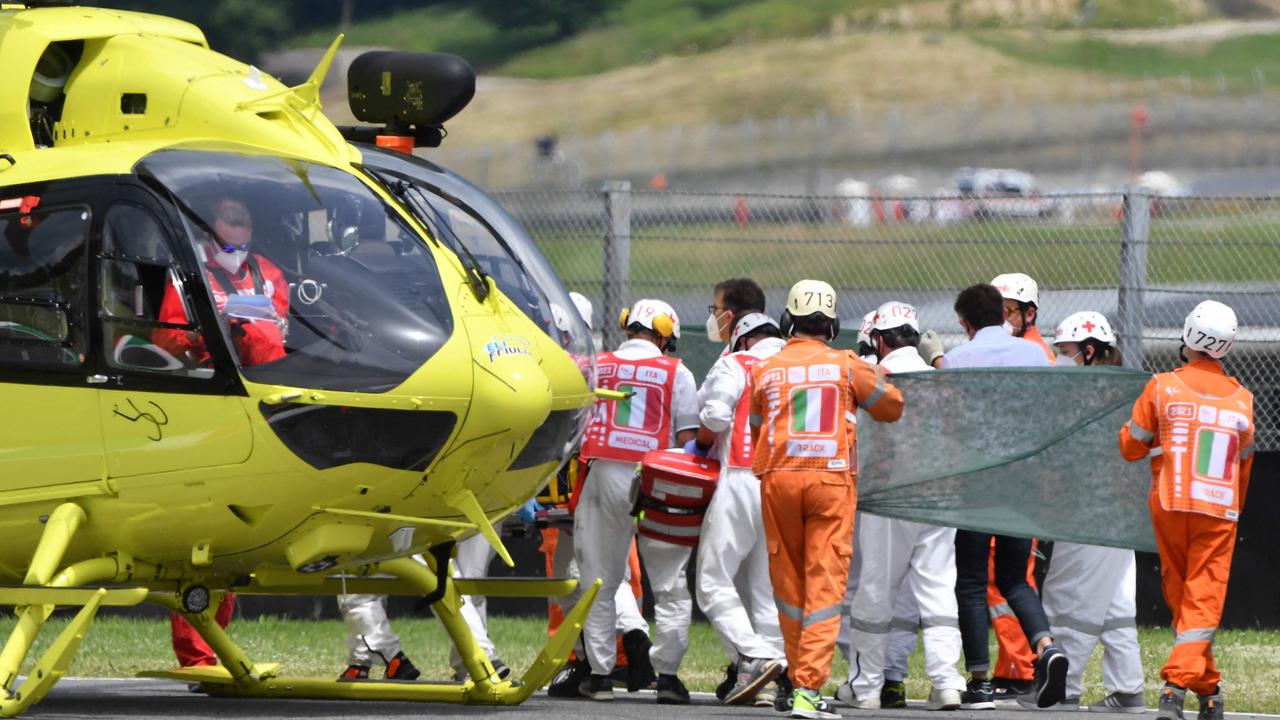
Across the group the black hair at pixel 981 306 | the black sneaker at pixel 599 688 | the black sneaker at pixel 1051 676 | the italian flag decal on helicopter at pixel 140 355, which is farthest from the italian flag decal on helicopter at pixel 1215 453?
the italian flag decal on helicopter at pixel 140 355

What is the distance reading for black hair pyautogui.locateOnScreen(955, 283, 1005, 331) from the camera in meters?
10.2

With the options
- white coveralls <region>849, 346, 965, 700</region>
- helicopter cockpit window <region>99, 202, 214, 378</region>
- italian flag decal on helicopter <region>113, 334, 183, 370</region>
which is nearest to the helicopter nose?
helicopter cockpit window <region>99, 202, 214, 378</region>

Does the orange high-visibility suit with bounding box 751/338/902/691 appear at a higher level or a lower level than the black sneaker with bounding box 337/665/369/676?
higher

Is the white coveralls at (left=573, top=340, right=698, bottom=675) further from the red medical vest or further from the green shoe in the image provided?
the green shoe

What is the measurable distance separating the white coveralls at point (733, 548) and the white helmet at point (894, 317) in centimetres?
52

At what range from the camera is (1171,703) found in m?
8.47

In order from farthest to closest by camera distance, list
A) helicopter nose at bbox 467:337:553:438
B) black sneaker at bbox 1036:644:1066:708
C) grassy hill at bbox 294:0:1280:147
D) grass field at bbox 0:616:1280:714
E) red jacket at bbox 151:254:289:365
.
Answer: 1. grassy hill at bbox 294:0:1280:147
2. grass field at bbox 0:616:1280:714
3. black sneaker at bbox 1036:644:1066:708
4. helicopter nose at bbox 467:337:553:438
5. red jacket at bbox 151:254:289:365

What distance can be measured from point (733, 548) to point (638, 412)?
0.80 meters

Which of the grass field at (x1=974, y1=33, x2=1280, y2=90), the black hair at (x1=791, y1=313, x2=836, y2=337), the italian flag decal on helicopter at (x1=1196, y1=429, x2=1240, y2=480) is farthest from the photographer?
the grass field at (x1=974, y1=33, x2=1280, y2=90)

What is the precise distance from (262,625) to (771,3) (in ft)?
142

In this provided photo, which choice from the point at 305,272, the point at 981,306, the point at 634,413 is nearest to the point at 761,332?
the point at 634,413

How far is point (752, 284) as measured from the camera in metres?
10.4

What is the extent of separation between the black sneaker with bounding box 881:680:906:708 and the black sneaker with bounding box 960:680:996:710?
29cm

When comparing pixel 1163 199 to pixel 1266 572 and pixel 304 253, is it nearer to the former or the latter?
pixel 1266 572
